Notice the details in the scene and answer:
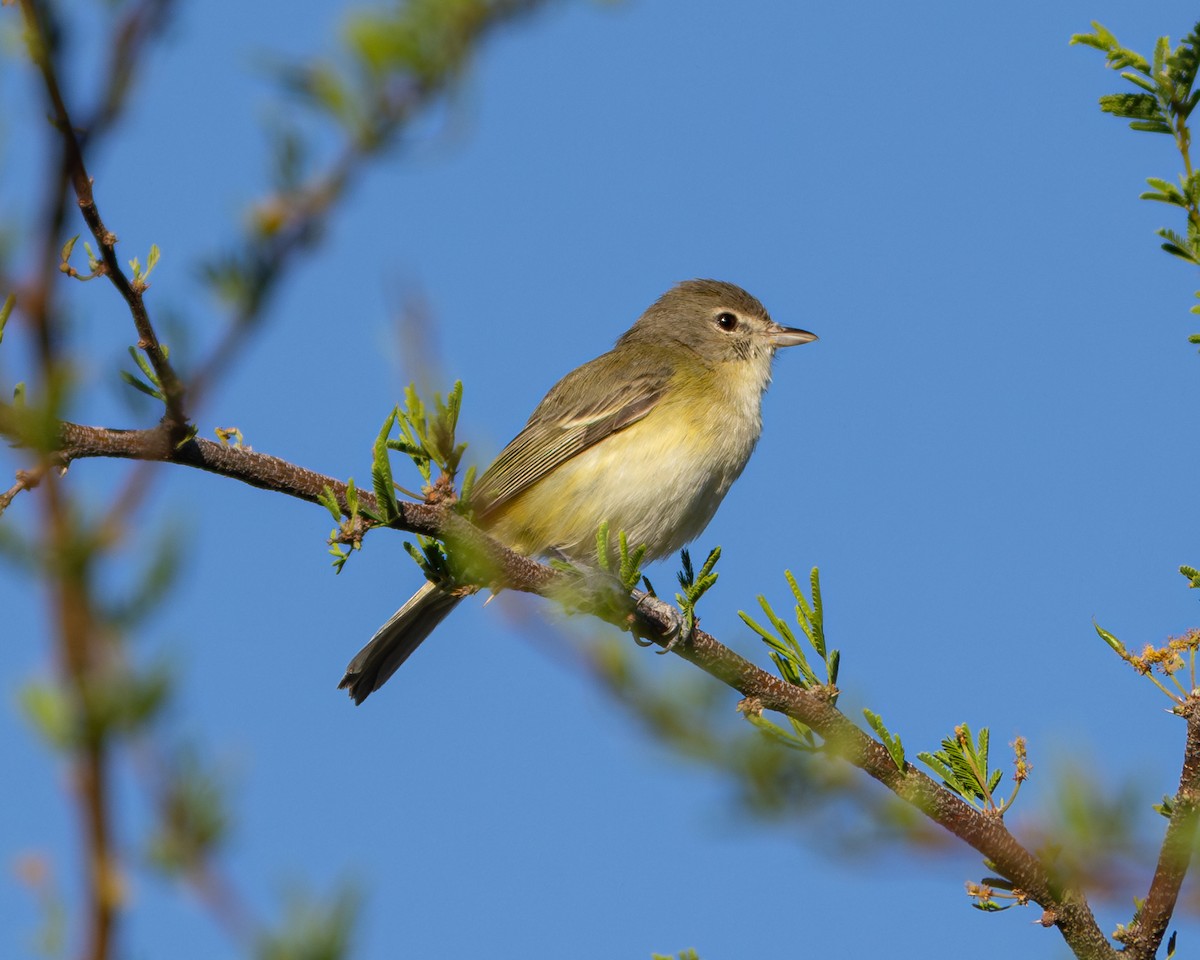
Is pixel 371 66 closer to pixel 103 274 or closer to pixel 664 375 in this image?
pixel 103 274

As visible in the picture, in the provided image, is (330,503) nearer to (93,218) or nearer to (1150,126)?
(93,218)

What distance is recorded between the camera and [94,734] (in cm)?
111

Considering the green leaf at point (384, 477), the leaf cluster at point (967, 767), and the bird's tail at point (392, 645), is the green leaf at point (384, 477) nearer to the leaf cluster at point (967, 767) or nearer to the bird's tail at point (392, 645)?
the leaf cluster at point (967, 767)

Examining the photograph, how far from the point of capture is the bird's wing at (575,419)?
7.09 m

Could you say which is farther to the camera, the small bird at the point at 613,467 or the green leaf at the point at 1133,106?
the small bird at the point at 613,467

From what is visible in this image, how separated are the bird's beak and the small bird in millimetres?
599

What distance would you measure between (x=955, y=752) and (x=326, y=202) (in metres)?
2.38

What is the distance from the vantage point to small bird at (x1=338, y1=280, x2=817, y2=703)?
22.4 feet

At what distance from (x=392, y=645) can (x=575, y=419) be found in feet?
5.27

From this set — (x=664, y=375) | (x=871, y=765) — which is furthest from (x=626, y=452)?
(x=871, y=765)

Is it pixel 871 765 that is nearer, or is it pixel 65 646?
pixel 65 646

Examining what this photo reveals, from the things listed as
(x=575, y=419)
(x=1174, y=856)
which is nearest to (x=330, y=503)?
(x=1174, y=856)

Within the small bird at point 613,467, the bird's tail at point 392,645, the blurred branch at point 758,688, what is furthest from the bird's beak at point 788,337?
the blurred branch at point 758,688

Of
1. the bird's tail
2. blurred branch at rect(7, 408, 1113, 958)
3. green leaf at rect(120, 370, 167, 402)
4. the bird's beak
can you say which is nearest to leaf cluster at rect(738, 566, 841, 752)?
blurred branch at rect(7, 408, 1113, 958)
